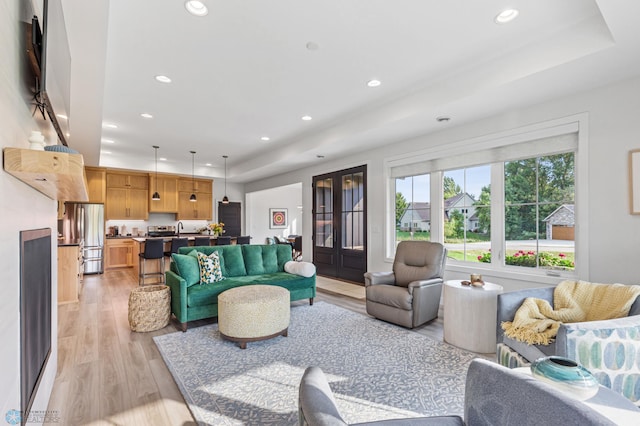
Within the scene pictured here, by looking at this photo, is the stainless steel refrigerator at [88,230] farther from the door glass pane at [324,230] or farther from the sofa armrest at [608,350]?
the sofa armrest at [608,350]

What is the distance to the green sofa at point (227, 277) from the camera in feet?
11.4

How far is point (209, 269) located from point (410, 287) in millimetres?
2453

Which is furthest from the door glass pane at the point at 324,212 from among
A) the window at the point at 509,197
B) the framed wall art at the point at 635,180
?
the framed wall art at the point at 635,180

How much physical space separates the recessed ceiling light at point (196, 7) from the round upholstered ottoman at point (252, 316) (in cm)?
252

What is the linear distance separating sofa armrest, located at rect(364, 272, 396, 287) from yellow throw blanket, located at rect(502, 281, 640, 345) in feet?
5.50

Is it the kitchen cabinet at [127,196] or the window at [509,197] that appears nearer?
the window at [509,197]

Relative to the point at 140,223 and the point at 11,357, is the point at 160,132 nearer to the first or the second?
the point at 140,223

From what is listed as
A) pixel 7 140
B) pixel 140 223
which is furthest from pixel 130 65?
pixel 140 223

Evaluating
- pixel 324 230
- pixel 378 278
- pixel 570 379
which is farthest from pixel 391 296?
pixel 324 230

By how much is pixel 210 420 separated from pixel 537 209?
385 cm

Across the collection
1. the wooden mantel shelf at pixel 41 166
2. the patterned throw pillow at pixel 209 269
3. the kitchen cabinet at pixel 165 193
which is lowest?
the patterned throw pillow at pixel 209 269

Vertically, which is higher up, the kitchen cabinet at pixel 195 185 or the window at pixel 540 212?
the kitchen cabinet at pixel 195 185

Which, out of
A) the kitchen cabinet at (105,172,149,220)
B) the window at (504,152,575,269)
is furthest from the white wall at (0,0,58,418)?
the kitchen cabinet at (105,172,149,220)

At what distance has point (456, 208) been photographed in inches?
172
